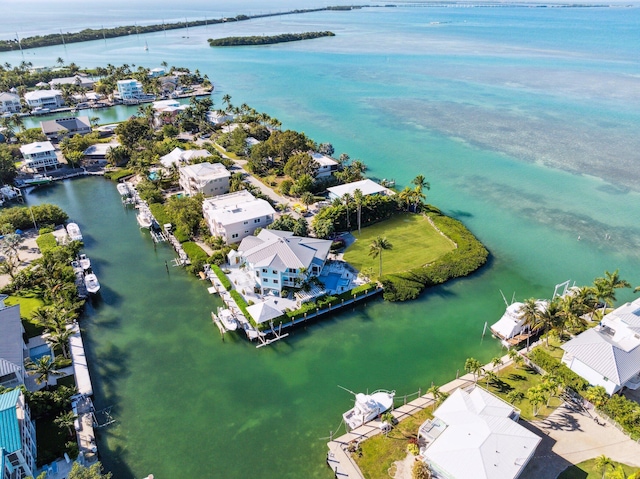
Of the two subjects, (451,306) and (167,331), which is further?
(451,306)

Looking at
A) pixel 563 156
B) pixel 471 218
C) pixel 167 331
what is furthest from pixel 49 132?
pixel 563 156

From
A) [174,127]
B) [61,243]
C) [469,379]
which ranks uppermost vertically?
[174,127]

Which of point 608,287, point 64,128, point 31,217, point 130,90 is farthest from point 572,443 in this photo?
point 130,90

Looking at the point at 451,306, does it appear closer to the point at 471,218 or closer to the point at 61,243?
the point at 471,218

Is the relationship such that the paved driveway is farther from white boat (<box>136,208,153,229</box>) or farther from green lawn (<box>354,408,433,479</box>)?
white boat (<box>136,208,153,229</box>)

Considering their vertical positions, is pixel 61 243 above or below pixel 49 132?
below

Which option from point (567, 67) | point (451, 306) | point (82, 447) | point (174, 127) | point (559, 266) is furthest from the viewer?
point (567, 67)

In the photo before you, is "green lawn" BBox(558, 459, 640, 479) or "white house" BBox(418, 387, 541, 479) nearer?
"white house" BBox(418, 387, 541, 479)

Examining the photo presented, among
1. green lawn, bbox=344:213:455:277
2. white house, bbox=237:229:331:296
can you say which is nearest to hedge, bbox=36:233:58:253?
white house, bbox=237:229:331:296

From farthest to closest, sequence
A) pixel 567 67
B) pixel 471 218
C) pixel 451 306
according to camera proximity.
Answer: pixel 567 67 → pixel 471 218 → pixel 451 306
